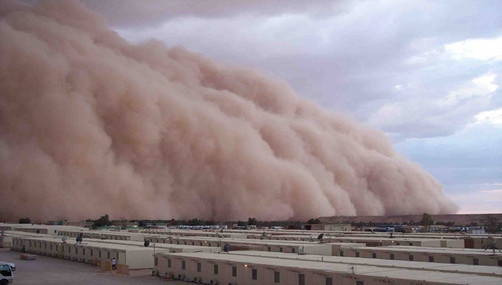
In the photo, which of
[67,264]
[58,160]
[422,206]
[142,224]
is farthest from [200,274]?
[422,206]

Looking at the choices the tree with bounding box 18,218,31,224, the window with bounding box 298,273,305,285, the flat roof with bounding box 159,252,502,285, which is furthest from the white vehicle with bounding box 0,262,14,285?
the tree with bounding box 18,218,31,224

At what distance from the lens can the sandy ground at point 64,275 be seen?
15992mm

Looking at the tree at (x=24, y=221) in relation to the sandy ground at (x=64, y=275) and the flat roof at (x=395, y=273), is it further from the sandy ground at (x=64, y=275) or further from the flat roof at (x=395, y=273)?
the flat roof at (x=395, y=273)

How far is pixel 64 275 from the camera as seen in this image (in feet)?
57.4

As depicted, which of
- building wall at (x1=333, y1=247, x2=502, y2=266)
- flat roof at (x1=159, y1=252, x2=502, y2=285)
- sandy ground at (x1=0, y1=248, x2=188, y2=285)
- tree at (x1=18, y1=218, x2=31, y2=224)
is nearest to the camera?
flat roof at (x1=159, y1=252, x2=502, y2=285)

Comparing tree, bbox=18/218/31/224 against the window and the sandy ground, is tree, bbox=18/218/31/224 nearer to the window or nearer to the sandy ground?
the sandy ground

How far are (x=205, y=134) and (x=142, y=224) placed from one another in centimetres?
1455

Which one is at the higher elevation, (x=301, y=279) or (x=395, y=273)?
(x=395, y=273)

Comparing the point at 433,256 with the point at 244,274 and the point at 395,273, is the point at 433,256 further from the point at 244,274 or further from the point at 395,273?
the point at 244,274

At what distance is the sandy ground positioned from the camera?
52.5 ft

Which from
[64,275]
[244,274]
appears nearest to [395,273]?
[244,274]

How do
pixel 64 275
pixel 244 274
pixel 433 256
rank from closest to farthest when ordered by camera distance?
pixel 244 274 → pixel 433 256 → pixel 64 275

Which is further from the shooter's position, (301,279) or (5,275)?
(5,275)

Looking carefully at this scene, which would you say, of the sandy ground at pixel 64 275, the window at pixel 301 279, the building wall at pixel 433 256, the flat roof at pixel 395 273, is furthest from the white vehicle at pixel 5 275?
the building wall at pixel 433 256
